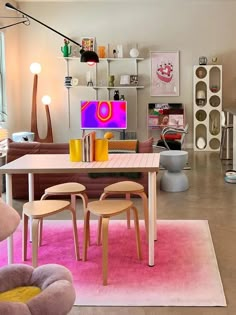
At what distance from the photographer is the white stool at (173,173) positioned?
5.25m

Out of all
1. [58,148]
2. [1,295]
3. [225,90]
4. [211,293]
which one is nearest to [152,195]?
[211,293]

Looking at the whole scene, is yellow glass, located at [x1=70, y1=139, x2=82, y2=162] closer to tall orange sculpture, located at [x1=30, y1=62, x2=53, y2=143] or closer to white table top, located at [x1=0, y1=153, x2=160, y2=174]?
white table top, located at [x1=0, y1=153, x2=160, y2=174]

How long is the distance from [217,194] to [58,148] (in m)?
1.96

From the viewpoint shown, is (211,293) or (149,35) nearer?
(211,293)

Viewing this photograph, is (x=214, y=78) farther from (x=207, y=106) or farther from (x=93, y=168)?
(x=93, y=168)

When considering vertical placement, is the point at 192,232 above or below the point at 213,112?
below

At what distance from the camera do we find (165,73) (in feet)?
28.7

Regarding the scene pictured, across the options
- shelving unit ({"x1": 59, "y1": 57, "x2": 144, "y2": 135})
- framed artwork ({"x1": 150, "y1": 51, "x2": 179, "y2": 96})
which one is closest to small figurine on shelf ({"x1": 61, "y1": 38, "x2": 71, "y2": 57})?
shelving unit ({"x1": 59, "y1": 57, "x2": 144, "y2": 135})

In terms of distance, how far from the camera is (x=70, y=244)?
3461 mm

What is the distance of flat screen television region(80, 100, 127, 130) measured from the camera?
329 inches

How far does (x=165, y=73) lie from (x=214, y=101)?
1.15m

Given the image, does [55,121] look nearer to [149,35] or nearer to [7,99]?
[7,99]

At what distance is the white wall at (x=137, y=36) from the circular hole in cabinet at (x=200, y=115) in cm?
21

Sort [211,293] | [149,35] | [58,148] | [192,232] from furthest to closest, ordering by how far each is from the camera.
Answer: [149,35] → [58,148] → [192,232] → [211,293]
